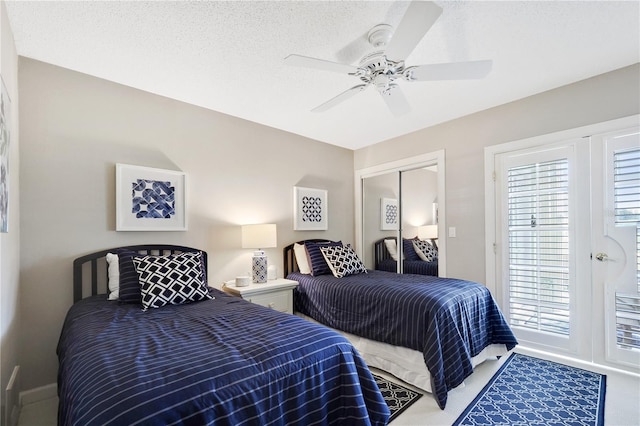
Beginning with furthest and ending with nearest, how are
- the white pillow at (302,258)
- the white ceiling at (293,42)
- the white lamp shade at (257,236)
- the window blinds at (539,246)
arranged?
the white pillow at (302,258) < the white lamp shade at (257,236) < the window blinds at (539,246) < the white ceiling at (293,42)

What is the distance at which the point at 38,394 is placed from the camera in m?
2.23

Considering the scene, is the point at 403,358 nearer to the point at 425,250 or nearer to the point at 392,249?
the point at 425,250

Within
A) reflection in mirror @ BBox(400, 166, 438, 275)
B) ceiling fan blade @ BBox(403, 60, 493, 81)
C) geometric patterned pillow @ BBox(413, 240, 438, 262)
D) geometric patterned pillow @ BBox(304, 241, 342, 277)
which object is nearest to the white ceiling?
ceiling fan blade @ BBox(403, 60, 493, 81)

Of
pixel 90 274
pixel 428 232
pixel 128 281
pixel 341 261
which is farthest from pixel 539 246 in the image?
pixel 90 274

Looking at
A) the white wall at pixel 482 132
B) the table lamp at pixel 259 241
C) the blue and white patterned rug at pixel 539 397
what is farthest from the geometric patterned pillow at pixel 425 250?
the table lamp at pixel 259 241

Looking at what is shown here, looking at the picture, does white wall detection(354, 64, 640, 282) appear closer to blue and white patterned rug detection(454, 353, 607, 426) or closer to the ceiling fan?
blue and white patterned rug detection(454, 353, 607, 426)

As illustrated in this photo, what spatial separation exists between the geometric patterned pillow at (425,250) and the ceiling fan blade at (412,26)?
2509 millimetres

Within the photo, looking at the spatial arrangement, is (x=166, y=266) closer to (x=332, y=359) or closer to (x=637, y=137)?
(x=332, y=359)

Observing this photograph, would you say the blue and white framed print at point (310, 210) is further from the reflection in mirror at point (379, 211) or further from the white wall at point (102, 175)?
the reflection in mirror at point (379, 211)

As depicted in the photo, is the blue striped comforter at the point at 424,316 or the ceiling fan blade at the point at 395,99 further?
the ceiling fan blade at the point at 395,99

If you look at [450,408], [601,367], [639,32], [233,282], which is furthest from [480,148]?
[233,282]

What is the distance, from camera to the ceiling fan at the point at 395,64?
160 centimetres

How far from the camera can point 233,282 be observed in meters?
3.26

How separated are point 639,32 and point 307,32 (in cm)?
220
